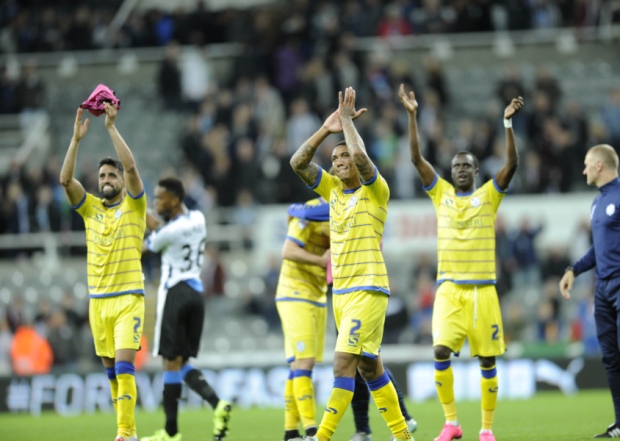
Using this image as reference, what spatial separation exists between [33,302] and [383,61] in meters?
9.76

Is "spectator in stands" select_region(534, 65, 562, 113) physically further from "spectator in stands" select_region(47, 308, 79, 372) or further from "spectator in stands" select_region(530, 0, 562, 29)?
"spectator in stands" select_region(47, 308, 79, 372)

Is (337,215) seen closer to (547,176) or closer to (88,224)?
(88,224)

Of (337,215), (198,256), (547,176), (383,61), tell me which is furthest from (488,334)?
(383,61)

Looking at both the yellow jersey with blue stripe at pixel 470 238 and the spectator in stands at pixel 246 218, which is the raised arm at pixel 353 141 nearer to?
the yellow jersey with blue stripe at pixel 470 238

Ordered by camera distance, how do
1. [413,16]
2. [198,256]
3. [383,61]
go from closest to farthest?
[198,256] → [383,61] → [413,16]

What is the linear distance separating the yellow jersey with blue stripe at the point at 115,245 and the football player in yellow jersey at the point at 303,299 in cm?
158

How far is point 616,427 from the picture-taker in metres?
11.0

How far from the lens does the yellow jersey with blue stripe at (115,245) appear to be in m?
10.8

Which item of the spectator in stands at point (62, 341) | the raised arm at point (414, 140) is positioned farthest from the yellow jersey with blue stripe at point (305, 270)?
the spectator in stands at point (62, 341)

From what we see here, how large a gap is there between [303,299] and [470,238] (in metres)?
1.85

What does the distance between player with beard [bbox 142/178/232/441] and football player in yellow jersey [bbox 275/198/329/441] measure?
111 cm

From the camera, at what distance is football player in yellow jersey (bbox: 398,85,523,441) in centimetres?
1097

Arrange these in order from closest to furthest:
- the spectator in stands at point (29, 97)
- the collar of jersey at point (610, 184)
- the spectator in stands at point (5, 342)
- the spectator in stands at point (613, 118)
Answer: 1. the collar of jersey at point (610, 184)
2. the spectator in stands at point (5, 342)
3. the spectator in stands at point (613, 118)
4. the spectator in stands at point (29, 97)

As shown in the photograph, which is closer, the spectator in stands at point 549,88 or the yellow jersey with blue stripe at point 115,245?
the yellow jersey with blue stripe at point 115,245
